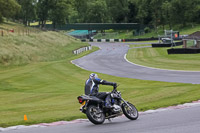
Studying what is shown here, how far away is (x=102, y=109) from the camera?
508 inches

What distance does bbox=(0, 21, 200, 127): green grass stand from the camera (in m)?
16.1

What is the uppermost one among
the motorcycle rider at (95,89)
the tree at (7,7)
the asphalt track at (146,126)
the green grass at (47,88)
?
the tree at (7,7)

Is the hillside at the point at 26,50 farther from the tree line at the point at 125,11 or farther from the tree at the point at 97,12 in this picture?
the tree at the point at 97,12

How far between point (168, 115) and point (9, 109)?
824 centimetres

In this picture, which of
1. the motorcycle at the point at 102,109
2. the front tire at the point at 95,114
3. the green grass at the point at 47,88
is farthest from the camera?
the green grass at the point at 47,88

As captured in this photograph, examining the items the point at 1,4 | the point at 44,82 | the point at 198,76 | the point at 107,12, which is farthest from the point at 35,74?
the point at 107,12

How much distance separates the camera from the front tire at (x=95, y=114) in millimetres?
12289

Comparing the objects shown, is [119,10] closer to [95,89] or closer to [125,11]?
[125,11]

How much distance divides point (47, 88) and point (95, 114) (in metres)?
16.6

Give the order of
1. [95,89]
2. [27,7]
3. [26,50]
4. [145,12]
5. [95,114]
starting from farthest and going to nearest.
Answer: [145,12] → [27,7] → [26,50] → [95,89] → [95,114]

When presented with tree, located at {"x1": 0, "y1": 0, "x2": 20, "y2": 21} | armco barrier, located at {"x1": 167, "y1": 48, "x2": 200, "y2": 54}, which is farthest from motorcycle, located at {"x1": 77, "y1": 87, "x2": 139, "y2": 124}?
tree, located at {"x1": 0, "y1": 0, "x2": 20, "y2": 21}

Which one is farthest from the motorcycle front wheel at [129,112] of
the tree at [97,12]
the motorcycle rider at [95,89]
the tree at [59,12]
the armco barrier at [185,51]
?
the tree at [97,12]

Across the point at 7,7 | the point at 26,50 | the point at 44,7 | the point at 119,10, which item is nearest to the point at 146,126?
the point at 26,50

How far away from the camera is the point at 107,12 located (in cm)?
15438
